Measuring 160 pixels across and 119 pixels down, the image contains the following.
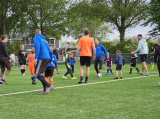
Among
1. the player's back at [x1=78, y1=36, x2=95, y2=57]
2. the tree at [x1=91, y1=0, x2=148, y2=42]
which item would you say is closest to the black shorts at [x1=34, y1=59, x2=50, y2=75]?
the player's back at [x1=78, y1=36, x2=95, y2=57]

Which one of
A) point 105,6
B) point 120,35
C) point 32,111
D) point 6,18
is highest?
point 105,6

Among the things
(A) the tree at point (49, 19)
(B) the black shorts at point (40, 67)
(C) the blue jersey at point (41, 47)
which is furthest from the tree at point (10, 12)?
(B) the black shorts at point (40, 67)

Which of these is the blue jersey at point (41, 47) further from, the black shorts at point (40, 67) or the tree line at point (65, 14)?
the tree line at point (65, 14)

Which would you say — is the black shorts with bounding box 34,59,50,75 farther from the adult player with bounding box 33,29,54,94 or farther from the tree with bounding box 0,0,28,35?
the tree with bounding box 0,0,28,35

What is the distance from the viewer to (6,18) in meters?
33.6

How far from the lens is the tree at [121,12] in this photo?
3647 centimetres

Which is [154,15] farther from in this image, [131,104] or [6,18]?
[131,104]

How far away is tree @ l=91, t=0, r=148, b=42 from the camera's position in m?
36.5

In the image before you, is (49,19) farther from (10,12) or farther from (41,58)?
(41,58)

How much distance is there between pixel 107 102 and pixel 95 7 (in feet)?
→ 111

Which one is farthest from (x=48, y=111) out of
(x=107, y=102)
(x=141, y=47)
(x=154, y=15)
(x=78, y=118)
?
(x=154, y=15)

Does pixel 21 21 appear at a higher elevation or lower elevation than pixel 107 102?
higher

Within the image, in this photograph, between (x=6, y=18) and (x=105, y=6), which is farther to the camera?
(x=105, y=6)

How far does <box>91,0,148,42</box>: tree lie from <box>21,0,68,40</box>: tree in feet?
20.9
